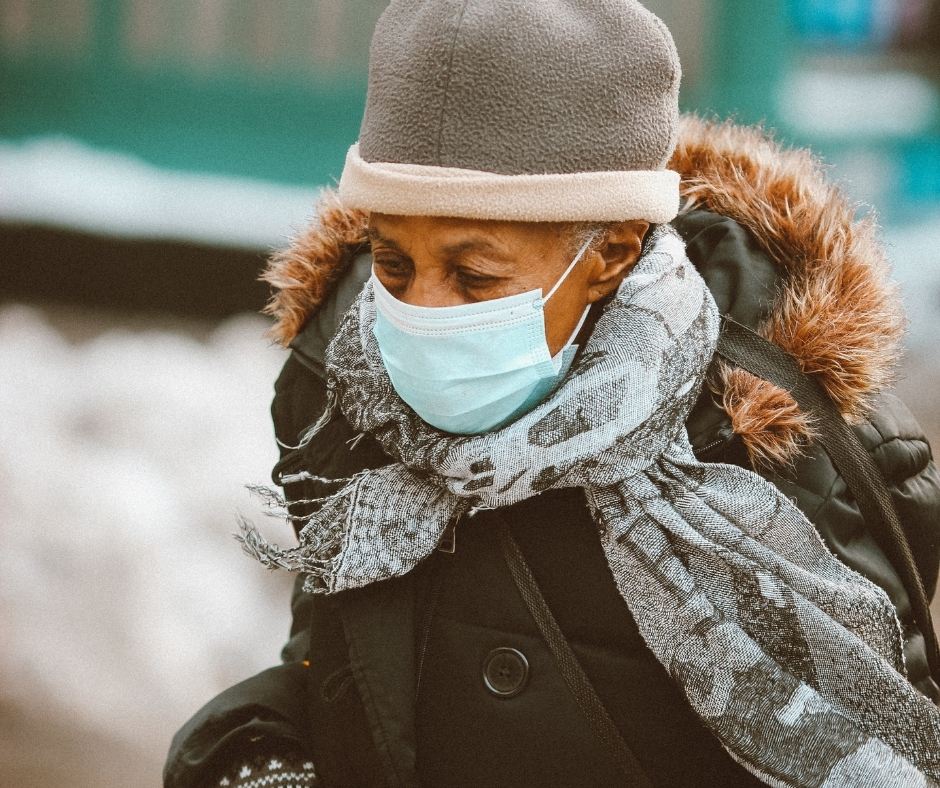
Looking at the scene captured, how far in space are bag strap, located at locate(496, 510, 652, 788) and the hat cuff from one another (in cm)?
52

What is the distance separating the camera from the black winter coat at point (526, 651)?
156 centimetres

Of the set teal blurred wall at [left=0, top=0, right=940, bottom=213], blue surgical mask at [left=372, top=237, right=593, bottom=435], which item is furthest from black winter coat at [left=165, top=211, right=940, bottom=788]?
teal blurred wall at [left=0, top=0, right=940, bottom=213]

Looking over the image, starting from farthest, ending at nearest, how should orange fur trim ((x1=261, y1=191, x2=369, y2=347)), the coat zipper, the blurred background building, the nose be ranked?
the blurred background building < orange fur trim ((x1=261, y1=191, x2=369, y2=347)) < the coat zipper < the nose

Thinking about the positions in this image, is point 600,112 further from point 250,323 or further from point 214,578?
point 250,323

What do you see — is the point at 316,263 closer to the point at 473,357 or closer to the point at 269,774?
the point at 473,357

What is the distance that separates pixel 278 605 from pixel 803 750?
2510mm

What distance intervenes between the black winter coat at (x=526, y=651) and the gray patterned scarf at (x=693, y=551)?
2.7 inches

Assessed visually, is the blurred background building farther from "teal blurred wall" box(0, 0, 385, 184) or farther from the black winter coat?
the black winter coat

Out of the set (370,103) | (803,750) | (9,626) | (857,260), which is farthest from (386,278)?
(9,626)

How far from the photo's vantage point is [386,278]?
1.60 meters

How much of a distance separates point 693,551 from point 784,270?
1.73 ft

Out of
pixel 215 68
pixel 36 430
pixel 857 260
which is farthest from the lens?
pixel 215 68

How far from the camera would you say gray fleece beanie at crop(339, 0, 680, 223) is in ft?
4.65

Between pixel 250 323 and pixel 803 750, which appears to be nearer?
pixel 803 750
